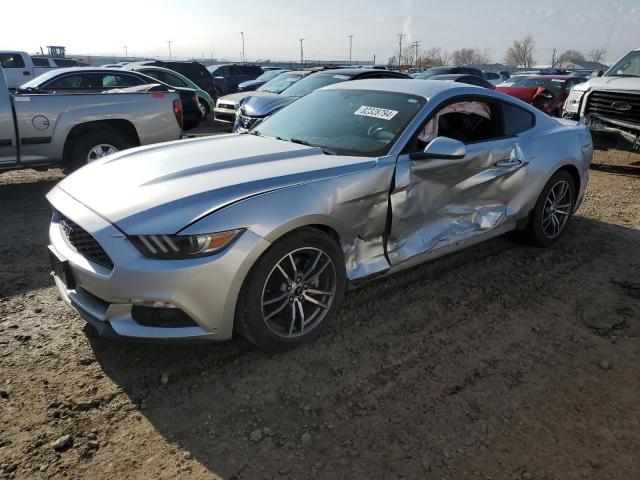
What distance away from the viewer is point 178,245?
99.2 inches

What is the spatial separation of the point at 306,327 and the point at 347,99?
1969 mm

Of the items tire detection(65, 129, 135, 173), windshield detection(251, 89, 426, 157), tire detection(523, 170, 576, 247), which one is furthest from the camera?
tire detection(65, 129, 135, 173)

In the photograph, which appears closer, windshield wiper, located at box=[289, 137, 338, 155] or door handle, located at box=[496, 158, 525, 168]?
windshield wiper, located at box=[289, 137, 338, 155]

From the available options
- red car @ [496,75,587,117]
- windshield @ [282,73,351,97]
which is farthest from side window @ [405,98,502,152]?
red car @ [496,75,587,117]

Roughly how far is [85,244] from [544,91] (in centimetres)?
1262

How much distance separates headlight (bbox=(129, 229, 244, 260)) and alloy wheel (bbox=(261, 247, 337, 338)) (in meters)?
0.41

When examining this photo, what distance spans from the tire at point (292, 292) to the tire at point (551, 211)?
248 cm

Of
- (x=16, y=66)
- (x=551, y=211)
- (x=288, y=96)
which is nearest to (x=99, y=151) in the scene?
(x=288, y=96)

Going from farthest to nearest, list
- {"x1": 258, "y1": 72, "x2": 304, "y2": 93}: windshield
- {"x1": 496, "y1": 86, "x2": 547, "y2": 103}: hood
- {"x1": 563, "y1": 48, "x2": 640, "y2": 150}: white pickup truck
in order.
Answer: {"x1": 496, "y1": 86, "x2": 547, "y2": 103}: hood < {"x1": 258, "y1": 72, "x2": 304, "y2": 93}: windshield < {"x1": 563, "y1": 48, "x2": 640, "y2": 150}: white pickup truck

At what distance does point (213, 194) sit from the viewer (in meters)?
2.68

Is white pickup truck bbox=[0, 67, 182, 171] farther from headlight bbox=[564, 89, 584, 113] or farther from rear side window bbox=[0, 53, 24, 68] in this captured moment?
rear side window bbox=[0, 53, 24, 68]

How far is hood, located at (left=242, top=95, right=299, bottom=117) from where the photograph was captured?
867 cm

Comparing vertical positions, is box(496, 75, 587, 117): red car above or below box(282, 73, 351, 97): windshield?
below

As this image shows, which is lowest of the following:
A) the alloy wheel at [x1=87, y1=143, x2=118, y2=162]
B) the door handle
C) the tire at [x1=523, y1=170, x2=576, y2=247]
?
the tire at [x1=523, y1=170, x2=576, y2=247]
